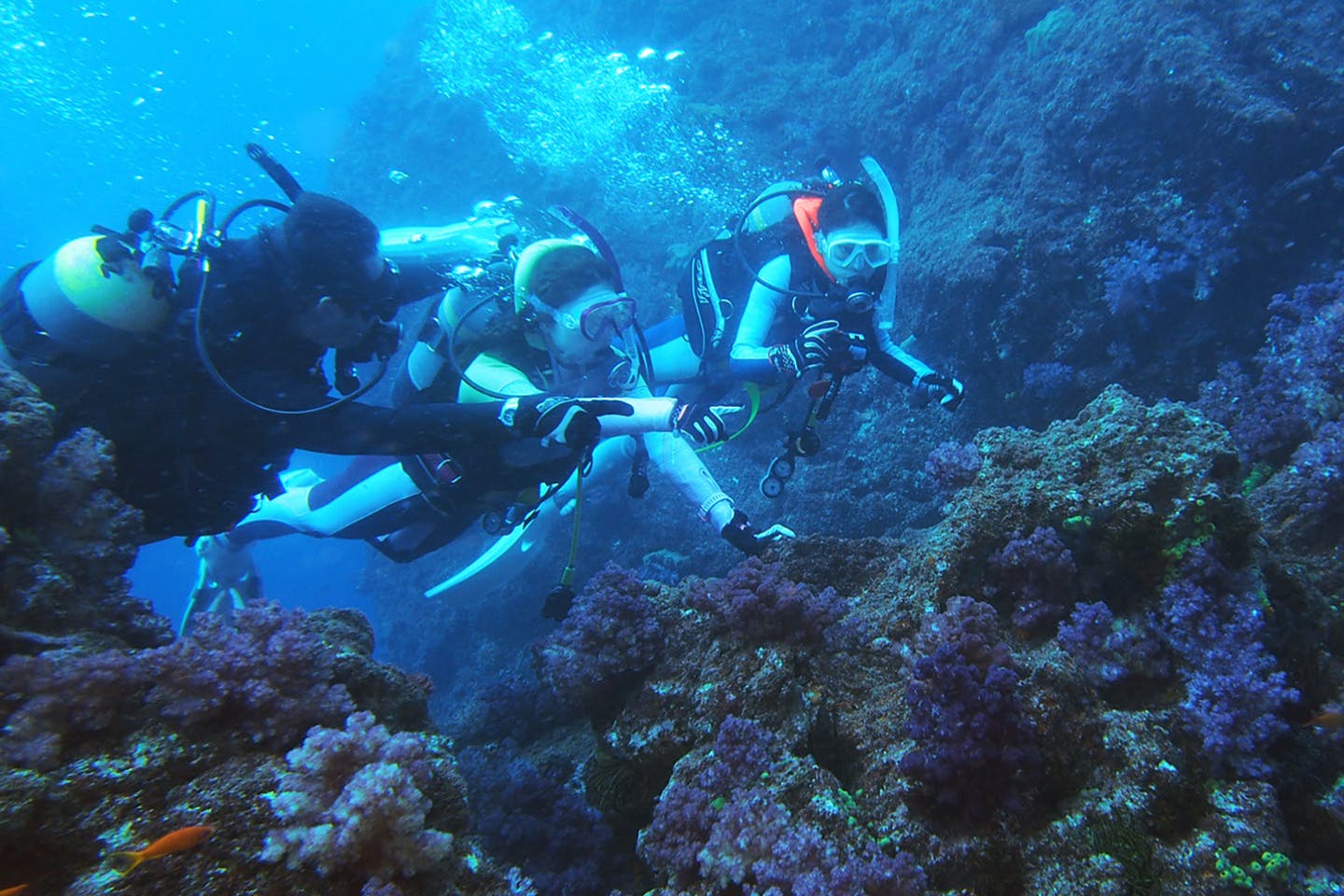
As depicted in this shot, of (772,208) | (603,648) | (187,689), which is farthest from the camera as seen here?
(772,208)

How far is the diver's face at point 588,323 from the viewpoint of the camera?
446 cm

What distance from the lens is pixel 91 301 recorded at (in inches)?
133

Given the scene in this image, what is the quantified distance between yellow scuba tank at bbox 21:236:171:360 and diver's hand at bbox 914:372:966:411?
20.0 ft

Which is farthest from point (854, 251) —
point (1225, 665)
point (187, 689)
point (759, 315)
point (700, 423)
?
point (187, 689)

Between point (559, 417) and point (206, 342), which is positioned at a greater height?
point (206, 342)

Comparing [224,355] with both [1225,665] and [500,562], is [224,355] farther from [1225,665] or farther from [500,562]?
[500,562]

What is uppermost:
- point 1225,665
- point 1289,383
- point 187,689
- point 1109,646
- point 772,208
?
point 772,208

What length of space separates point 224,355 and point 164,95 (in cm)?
6691

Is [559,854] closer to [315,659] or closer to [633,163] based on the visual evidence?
[315,659]

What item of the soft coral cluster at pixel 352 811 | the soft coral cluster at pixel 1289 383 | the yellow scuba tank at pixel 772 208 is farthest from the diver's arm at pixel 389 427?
the soft coral cluster at pixel 1289 383

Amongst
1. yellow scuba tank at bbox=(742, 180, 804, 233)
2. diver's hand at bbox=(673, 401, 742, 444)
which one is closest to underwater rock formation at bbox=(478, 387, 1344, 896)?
diver's hand at bbox=(673, 401, 742, 444)

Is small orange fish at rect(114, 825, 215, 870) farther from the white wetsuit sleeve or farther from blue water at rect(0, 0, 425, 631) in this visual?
blue water at rect(0, 0, 425, 631)

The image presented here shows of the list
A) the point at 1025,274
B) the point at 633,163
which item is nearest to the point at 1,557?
the point at 1025,274

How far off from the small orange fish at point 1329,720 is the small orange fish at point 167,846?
3.83m
